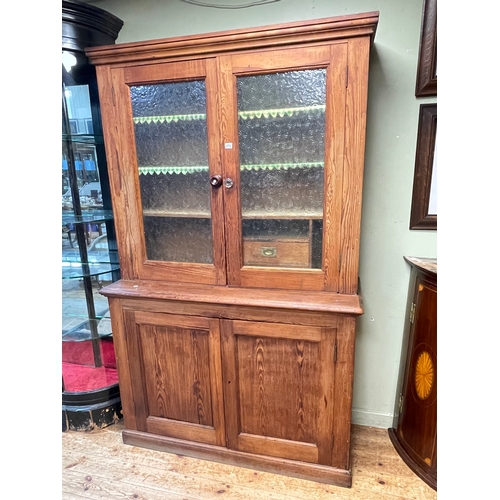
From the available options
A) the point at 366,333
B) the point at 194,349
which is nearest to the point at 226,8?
the point at 194,349

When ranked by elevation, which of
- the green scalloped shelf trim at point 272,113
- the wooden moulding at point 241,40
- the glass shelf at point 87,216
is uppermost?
the wooden moulding at point 241,40

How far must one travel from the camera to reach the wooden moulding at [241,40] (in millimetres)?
1092

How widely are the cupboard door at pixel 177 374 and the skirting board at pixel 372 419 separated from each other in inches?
30.5

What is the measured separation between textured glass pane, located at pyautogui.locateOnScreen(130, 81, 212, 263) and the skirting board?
121cm

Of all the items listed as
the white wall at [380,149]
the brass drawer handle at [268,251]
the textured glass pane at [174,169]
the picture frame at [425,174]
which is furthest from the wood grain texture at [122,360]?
the picture frame at [425,174]

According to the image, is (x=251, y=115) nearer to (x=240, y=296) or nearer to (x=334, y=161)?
(x=334, y=161)

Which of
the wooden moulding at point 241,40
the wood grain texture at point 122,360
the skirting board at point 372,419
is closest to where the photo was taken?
the wooden moulding at point 241,40

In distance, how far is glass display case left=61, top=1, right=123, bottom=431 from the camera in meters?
1.59

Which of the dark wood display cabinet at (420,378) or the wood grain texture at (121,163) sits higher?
the wood grain texture at (121,163)

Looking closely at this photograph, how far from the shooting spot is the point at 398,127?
4.83 feet

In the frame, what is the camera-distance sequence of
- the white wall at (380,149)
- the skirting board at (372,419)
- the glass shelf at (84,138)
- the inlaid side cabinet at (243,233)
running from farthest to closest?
the skirting board at (372,419) < the glass shelf at (84,138) < the white wall at (380,149) < the inlaid side cabinet at (243,233)

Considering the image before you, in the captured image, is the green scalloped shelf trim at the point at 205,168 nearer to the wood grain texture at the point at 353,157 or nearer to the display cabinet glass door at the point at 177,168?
the display cabinet glass door at the point at 177,168

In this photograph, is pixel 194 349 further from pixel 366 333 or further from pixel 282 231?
pixel 366 333

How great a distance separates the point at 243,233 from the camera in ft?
4.51
